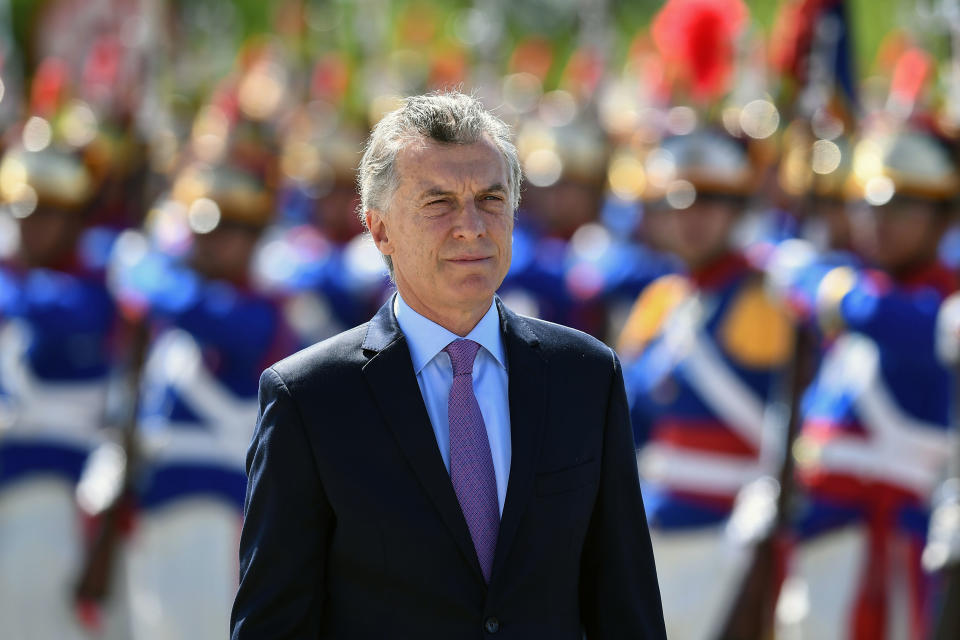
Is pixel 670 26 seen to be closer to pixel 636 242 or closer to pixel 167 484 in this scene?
pixel 636 242

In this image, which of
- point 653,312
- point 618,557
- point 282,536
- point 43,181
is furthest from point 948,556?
point 43,181

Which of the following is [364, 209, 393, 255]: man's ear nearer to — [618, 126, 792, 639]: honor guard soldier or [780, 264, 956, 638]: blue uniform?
[780, 264, 956, 638]: blue uniform

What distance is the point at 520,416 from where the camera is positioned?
8.77 ft

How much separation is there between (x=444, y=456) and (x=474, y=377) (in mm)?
167

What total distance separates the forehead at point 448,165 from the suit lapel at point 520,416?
29 centimetres

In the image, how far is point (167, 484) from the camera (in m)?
6.70

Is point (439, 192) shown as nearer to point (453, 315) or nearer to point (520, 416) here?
point (453, 315)

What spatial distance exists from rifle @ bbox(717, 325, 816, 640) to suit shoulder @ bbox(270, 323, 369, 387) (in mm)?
3333

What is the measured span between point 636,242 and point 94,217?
2.90 metres

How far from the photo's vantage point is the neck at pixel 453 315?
2.72m

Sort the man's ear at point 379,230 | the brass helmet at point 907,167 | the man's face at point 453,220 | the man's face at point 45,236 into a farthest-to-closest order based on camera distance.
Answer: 1. the man's face at point 45,236
2. the brass helmet at point 907,167
3. the man's ear at point 379,230
4. the man's face at point 453,220

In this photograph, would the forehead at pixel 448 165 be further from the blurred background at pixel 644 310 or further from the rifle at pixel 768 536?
the rifle at pixel 768 536

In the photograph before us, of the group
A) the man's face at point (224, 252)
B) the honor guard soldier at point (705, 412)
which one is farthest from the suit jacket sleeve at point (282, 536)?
the man's face at point (224, 252)

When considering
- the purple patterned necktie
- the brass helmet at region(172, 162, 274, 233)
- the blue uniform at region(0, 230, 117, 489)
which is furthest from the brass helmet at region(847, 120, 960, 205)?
the blue uniform at region(0, 230, 117, 489)
